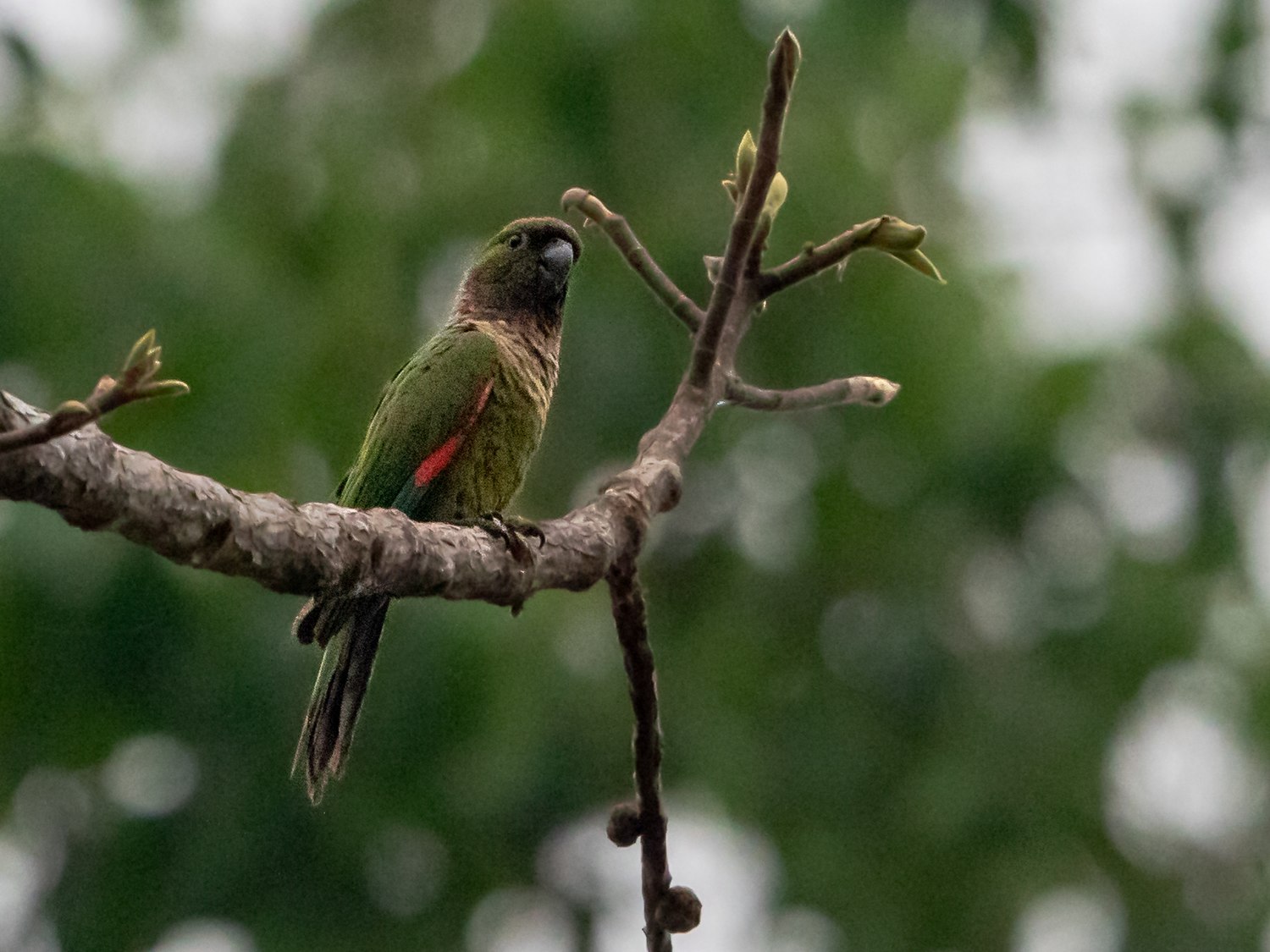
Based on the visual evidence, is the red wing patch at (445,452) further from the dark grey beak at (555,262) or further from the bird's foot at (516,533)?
the bird's foot at (516,533)

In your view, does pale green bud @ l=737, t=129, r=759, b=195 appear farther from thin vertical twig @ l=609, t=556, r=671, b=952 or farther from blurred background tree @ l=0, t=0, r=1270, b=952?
blurred background tree @ l=0, t=0, r=1270, b=952

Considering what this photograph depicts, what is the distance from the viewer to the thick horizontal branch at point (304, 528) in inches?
70.7

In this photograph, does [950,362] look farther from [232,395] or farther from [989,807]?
[232,395]

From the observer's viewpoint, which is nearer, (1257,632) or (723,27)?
(723,27)

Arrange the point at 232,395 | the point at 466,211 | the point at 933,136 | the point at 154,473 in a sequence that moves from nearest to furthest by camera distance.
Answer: the point at 154,473 < the point at 232,395 < the point at 466,211 < the point at 933,136

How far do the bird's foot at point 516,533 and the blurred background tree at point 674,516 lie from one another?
3284 mm

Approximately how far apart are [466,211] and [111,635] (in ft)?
9.79

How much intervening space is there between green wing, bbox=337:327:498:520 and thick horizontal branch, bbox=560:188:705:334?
49.4 inches

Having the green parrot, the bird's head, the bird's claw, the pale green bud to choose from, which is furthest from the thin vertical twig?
the bird's head

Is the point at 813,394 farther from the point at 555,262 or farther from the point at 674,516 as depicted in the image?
the point at 674,516

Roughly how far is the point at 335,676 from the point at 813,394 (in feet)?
4.58

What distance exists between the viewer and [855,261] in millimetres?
8750

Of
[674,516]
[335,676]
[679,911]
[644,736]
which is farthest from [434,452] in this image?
[674,516]

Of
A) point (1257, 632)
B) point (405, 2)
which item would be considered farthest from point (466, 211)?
point (1257, 632)
